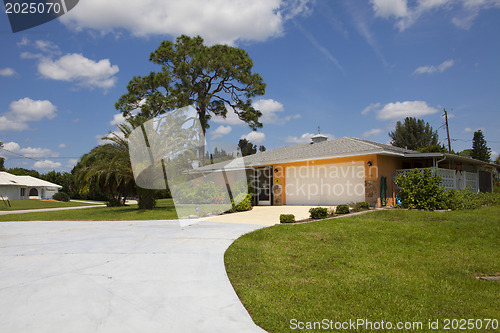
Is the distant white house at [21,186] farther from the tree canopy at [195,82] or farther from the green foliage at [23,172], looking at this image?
the tree canopy at [195,82]

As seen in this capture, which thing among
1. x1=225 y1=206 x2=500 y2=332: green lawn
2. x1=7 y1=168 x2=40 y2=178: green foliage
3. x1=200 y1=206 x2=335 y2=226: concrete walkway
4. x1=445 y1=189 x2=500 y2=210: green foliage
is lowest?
A: x1=225 y1=206 x2=500 y2=332: green lawn

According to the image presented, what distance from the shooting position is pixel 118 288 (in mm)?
4160

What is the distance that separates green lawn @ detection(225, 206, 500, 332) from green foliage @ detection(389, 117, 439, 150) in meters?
35.4

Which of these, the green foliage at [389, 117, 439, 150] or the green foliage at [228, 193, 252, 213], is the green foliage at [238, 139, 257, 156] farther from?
the green foliage at [228, 193, 252, 213]

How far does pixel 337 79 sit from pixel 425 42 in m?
4.64

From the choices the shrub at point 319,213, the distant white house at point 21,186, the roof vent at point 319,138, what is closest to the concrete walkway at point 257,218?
the shrub at point 319,213

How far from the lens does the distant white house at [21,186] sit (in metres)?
41.6

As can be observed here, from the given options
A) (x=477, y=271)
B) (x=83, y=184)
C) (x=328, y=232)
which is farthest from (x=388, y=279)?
(x=83, y=184)

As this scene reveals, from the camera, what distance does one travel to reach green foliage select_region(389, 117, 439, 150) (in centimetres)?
4041

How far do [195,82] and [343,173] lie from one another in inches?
719

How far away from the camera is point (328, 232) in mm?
8008

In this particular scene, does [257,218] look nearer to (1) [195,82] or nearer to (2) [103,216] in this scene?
(2) [103,216]
